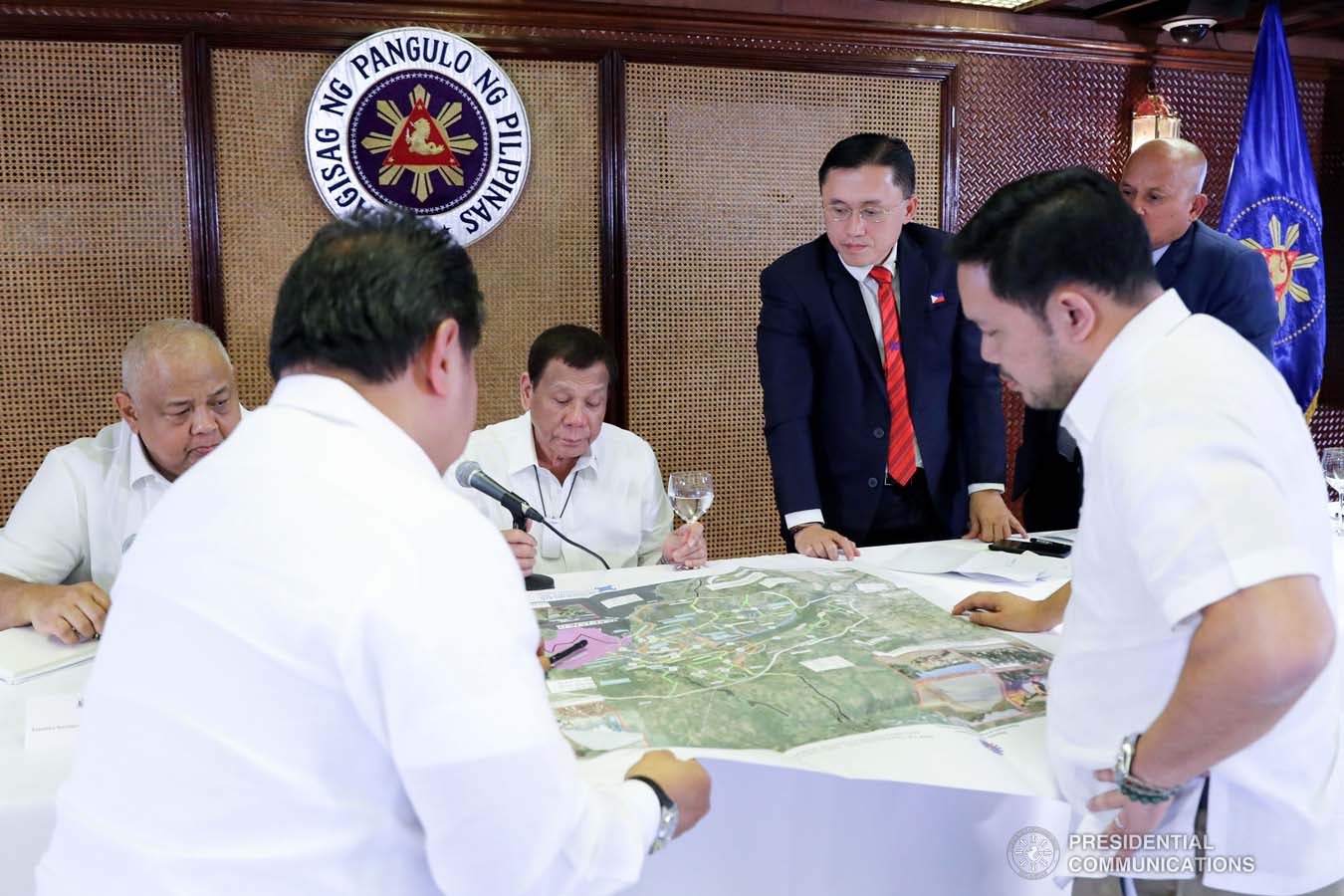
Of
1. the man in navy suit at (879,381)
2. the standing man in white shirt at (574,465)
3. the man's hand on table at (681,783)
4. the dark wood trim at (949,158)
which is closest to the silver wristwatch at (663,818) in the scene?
the man's hand on table at (681,783)

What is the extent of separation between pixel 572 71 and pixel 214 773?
391cm

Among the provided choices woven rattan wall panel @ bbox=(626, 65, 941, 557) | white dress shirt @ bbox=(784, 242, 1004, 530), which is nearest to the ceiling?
woven rattan wall panel @ bbox=(626, 65, 941, 557)

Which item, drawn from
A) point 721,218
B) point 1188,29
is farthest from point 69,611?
point 1188,29

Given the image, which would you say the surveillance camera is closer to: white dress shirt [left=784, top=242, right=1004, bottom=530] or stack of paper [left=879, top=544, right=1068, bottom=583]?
white dress shirt [left=784, top=242, right=1004, bottom=530]

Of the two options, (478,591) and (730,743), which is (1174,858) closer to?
(730,743)

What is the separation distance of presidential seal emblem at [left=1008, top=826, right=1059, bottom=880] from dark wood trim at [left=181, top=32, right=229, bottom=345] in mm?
3545

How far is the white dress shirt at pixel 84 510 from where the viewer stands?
2.61 m

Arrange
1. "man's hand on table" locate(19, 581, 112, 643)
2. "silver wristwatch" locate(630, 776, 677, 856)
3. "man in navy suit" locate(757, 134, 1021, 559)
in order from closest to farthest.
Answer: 1. "silver wristwatch" locate(630, 776, 677, 856)
2. "man's hand on table" locate(19, 581, 112, 643)
3. "man in navy suit" locate(757, 134, 1021, 559)

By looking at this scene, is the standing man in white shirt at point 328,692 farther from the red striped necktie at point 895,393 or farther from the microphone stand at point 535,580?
the red striped necktie at point 895,393

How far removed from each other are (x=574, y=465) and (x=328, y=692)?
211 centimetres

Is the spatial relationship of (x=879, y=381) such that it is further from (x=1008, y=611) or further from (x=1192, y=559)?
(x=1192, y=559)

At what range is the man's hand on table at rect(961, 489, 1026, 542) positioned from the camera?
2.94 meters

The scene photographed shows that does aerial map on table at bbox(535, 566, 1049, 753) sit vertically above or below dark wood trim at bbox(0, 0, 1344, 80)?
below

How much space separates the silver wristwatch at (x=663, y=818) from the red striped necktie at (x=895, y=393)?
198 centimetres
